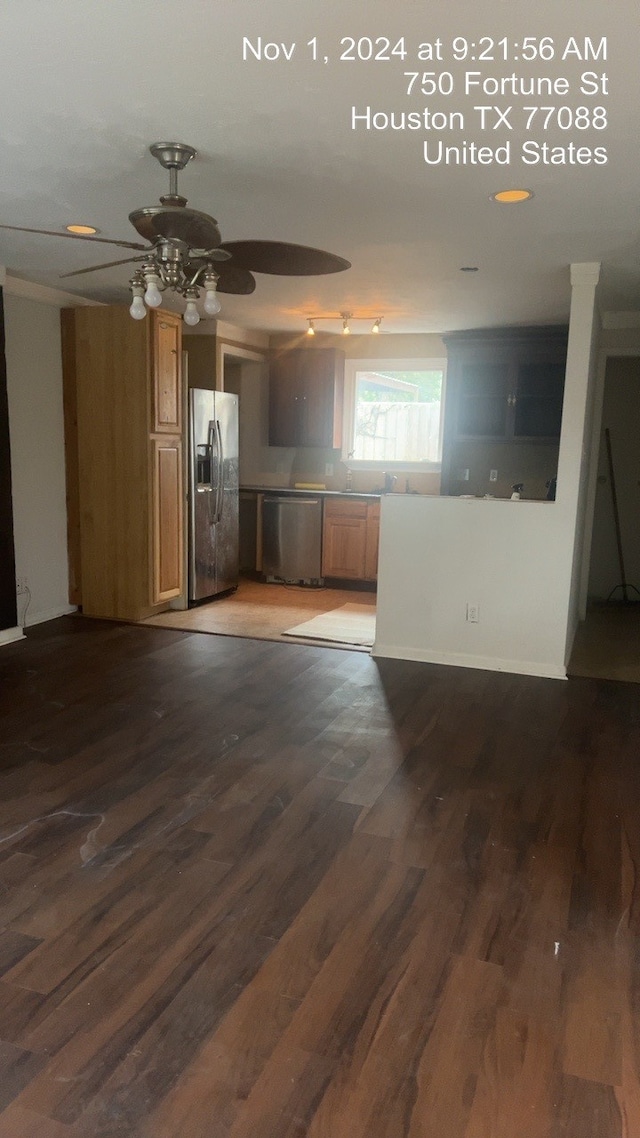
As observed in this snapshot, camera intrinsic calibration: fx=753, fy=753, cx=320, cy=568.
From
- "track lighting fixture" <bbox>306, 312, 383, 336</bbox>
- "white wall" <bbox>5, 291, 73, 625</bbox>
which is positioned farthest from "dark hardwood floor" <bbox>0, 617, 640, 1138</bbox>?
"track lighting fixture" <bbox>306, 312, 383, 336</bbox>

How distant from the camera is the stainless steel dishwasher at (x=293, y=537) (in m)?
6.87

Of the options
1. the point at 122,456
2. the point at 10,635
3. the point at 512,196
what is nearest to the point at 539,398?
the point at 122,456

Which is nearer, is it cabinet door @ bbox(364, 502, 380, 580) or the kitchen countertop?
cabinet door @ bbox(364, 502, 380, 580)

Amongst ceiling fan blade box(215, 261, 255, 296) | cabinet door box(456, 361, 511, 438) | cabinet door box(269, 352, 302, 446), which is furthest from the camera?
cabinet door box(269, 352, 302, 446)

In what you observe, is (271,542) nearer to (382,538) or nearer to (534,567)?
(382,538)

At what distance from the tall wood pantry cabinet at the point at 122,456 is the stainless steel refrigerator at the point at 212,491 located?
0.17 metres

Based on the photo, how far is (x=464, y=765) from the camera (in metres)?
3.17

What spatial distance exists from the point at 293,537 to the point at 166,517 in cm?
164

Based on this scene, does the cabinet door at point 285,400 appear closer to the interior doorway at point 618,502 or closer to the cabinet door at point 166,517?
the cabinet door at point 166,517

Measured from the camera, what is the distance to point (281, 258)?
9.74 ft

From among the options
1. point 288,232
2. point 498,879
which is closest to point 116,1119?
point 498,879

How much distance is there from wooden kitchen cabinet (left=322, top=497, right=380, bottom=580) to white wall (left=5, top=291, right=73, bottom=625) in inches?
91.9

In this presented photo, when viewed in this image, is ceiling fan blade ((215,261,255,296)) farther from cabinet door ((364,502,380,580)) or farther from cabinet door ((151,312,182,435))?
cabinet door ((364,502,380,580))

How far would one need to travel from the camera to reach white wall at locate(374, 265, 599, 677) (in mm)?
4180
